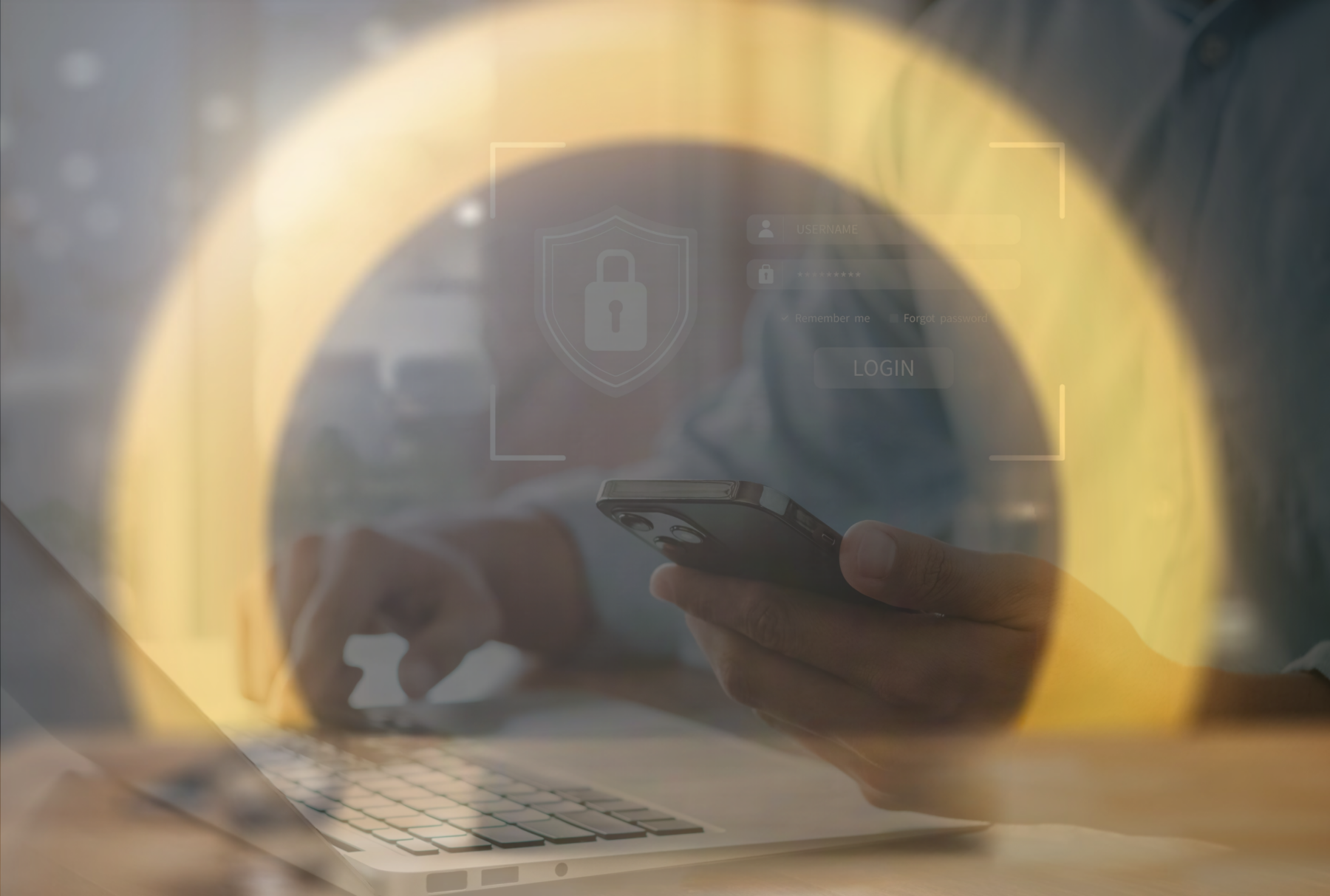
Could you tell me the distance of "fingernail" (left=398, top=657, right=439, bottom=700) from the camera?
0.43m

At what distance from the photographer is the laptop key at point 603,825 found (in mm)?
283

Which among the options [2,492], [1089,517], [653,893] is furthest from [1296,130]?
[2,492]

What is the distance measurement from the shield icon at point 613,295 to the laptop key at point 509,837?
197 millimetres

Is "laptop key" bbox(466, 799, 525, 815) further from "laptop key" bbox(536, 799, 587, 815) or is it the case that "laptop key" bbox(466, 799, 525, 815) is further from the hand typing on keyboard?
the hand typing on keyboard

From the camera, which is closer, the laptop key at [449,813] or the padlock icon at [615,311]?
the laptop key at [449,813]

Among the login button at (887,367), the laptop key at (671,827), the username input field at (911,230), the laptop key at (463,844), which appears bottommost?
the laptop key at (671,827)

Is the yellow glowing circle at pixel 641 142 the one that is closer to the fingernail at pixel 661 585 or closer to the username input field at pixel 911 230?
the username input field at pixel 911 230

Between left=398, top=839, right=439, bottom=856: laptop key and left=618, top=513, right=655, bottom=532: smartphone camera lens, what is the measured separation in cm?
13

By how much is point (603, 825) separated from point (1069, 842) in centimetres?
16

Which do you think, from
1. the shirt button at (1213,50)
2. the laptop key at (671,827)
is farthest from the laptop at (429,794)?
the shirt button at (1213,50)

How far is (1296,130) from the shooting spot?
0.40 m

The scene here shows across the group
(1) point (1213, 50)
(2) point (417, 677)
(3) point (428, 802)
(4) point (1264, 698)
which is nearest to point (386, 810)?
(3) point (428, 802)

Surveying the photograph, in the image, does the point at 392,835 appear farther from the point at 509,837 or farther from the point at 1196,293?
the point at 1196,293

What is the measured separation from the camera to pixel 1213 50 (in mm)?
413
